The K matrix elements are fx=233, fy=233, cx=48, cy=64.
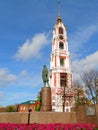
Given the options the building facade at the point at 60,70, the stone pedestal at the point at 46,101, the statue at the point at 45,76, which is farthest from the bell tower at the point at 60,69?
the stone pedestal at the point at 46,101

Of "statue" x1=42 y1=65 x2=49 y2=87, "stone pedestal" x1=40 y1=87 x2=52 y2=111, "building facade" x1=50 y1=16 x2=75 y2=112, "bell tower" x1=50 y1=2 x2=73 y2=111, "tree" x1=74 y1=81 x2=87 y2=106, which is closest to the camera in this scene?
"stone pedestal" x1=40 y1=87 x2=52 y2=111

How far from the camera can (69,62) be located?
73938mm

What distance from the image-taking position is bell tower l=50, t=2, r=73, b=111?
6719 cm

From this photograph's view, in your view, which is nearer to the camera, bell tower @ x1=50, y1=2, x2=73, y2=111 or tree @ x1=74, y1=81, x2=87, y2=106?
tree @ x1=74, y1=81, x2=87, y2=106

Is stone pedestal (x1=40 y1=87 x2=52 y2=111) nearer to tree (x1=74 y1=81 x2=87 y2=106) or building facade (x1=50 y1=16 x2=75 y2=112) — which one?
tree (x1=74 y1=81 x2=87 y2=106)

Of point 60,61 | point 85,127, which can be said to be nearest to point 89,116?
point 85,127

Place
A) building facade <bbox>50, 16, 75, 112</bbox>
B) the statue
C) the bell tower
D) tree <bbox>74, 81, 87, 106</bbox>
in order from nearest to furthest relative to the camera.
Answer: the statue < tree <bbox>74, 81, 87, 106</bbox> < building facade <bbox>50, 16, 75, 112</bbox> < the bell tower

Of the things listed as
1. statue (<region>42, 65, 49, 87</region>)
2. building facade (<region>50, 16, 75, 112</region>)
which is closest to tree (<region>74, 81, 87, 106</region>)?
building facade (<region>50, 16, 75, 112</region>)

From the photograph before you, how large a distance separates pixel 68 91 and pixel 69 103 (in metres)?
7.36

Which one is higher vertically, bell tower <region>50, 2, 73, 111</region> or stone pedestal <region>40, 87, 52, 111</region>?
bell tower <region>50, 2, 73, 111</region>

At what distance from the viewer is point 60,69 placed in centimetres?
7144

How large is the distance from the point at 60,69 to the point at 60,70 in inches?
14.0

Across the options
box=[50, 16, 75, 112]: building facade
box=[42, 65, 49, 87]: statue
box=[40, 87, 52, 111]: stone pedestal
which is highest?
box=[50, 16, 75, 112]: building facade

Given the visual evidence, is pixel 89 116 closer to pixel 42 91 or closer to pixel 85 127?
pixel 85 127
